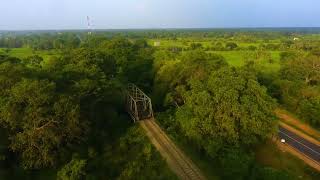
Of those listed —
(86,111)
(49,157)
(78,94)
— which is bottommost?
(49,157)

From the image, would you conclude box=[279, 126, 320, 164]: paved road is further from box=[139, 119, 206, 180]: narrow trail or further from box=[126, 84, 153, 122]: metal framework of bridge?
box=[126, 84, 153, 122]: metal framework of bridge

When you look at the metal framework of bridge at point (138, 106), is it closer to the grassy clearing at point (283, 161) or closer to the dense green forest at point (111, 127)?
the dense green forest at point (111, 127)

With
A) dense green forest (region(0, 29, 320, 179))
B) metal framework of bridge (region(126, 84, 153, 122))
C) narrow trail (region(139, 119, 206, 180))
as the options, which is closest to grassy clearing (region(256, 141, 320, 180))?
dense green forest (region(0, 29, 320, 179))

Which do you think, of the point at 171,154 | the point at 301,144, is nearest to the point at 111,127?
the point at 171,154

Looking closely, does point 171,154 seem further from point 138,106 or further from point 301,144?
point 301,144

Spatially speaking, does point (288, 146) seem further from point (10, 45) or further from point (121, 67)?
point (10, 45)

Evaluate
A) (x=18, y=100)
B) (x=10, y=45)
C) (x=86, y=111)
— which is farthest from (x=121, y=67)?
(x=10, y=45)

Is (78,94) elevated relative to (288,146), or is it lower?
elevated

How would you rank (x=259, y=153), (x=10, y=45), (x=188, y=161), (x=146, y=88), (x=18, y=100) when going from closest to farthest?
(x=18, y=100), (x=188, y=161), (x=259, y=153), (x=146, y=88), (x=10, y=45)
